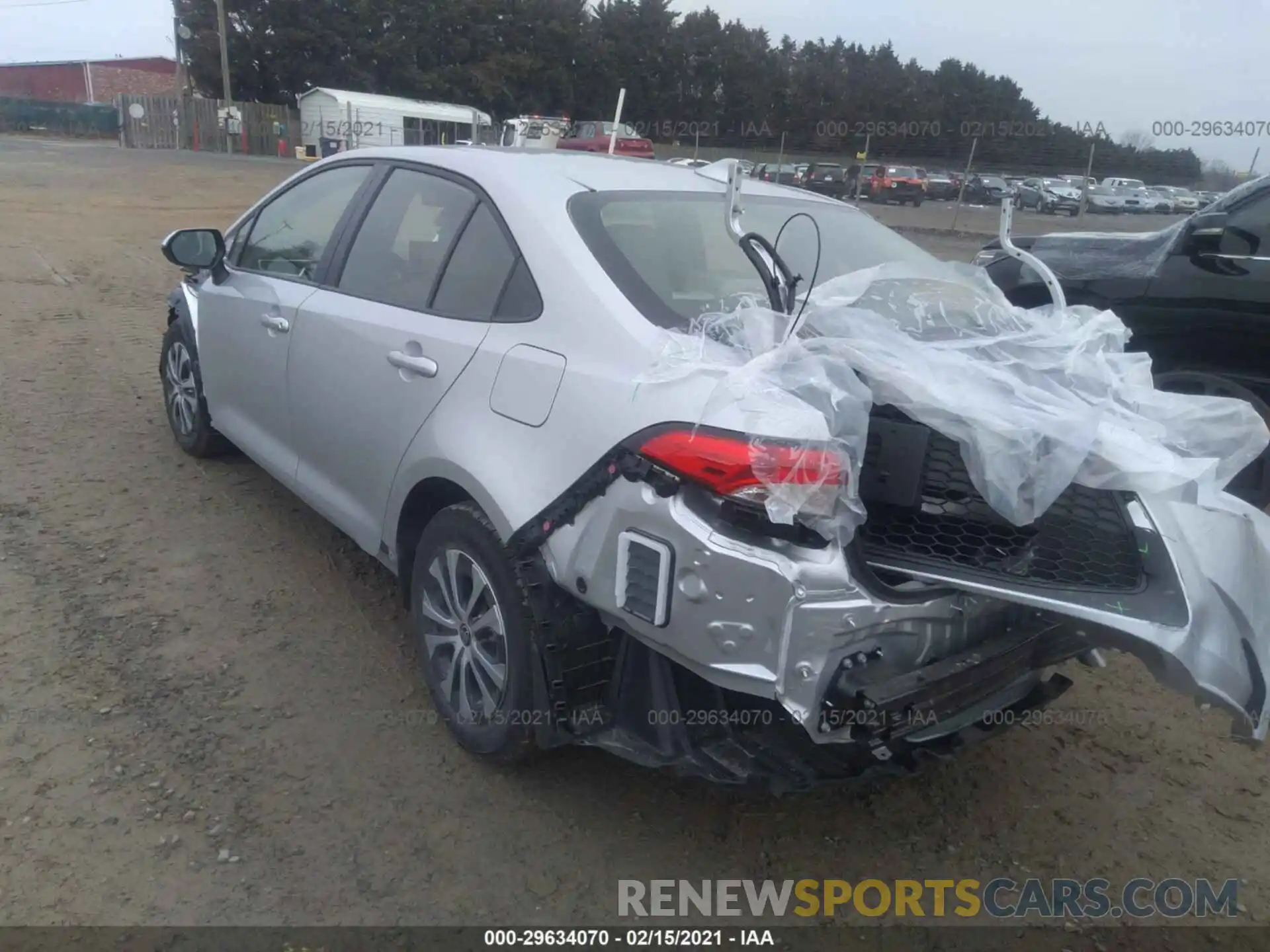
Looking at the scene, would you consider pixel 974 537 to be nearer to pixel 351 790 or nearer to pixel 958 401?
pixel 958 401

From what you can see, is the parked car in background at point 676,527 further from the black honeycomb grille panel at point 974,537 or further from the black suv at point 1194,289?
the black suv at point 1194,289

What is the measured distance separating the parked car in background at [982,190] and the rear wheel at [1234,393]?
19340 mm

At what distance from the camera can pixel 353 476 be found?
11.3 ft

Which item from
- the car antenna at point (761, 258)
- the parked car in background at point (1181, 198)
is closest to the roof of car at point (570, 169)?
the car antenna at point (761, 258)

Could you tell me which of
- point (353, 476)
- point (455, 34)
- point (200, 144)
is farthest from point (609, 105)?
point (353, 476)

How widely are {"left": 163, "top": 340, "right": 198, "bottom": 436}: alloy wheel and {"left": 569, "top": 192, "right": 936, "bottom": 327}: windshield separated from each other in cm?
292

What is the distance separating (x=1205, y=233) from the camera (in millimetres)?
5188

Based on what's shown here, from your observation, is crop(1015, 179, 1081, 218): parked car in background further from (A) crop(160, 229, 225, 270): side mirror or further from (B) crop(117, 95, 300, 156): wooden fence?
(B) crop(117, 95, 300, 156): wooden fence

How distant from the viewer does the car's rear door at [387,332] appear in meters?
3.00

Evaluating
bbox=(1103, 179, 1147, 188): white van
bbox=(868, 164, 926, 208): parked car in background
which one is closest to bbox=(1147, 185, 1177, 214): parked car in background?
bbox=(1103, 179, 1147, 188): white van

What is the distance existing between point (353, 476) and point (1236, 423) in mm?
2634

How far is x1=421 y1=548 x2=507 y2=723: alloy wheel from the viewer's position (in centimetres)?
280

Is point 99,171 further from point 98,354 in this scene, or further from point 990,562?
point 990,562

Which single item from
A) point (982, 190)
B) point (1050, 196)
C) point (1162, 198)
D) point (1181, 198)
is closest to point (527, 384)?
point (1162, 198)
